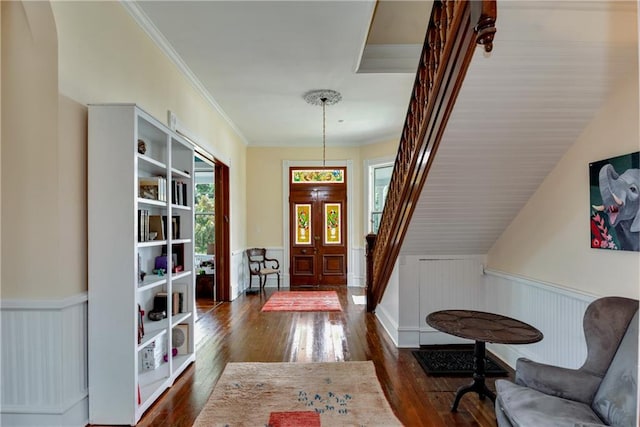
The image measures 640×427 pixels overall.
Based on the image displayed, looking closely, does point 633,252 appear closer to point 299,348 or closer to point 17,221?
point 299,348

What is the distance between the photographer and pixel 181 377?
9.89 feet

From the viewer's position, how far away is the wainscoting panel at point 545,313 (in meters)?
2.53

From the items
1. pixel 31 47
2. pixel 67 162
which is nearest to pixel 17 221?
pixel 67 162

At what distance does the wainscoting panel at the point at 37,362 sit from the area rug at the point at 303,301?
11.1 ft

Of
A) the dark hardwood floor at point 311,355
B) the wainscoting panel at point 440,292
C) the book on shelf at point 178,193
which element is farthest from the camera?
the wainscoting panel at point 440,292

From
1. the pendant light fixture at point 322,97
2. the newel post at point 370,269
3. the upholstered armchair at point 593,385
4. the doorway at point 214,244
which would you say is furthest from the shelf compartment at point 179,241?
the newel post at point 370,269

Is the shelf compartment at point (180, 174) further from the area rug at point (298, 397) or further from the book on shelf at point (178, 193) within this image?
the area rug at point (298, 397)

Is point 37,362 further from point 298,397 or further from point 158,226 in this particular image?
point 298,397

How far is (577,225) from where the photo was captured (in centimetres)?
253

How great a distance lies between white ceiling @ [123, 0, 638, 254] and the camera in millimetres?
1866

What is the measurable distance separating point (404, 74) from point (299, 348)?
10.9 ft

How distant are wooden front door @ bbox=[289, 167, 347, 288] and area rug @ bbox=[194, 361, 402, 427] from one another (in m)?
4.19

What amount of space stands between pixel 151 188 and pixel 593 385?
3117 mm

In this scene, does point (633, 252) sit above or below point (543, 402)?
above
